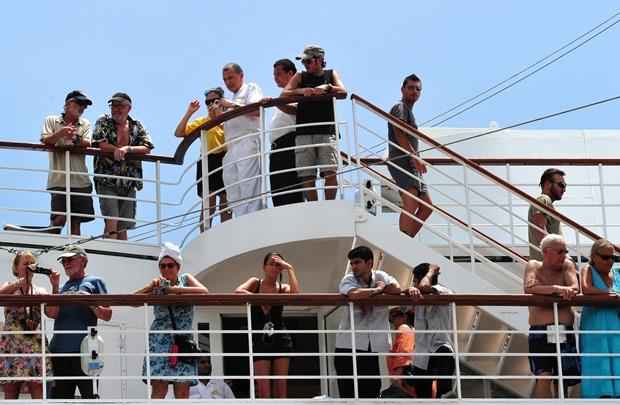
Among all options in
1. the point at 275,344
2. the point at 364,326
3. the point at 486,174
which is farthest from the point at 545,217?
the point at 275,344

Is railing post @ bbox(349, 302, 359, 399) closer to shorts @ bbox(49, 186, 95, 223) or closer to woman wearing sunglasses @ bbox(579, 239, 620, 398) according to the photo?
woman wearing sunglasses @ bbox(579, 239, 620, 398)

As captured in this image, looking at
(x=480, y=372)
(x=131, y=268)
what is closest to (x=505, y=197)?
(x=480, y=372)

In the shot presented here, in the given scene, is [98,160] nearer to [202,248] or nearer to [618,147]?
[202,248]

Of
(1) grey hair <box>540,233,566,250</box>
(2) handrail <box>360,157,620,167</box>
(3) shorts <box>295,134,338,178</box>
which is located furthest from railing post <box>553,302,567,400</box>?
(2) handrail <box>360,157,620,167</box>

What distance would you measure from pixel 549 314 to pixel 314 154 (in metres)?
2.61

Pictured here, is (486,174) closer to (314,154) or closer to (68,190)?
(314,154)

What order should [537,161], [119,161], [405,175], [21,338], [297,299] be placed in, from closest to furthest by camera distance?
[297,299] < [21,338] < [405,175] < [119,161] < [537,161]

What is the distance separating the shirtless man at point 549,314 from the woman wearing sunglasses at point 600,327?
0.12 m

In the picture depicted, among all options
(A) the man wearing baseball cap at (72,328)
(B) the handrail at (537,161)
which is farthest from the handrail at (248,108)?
(A) the man wearing baseball cap at (72,328)

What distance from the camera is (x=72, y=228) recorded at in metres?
14.7

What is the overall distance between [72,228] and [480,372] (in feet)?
12.3

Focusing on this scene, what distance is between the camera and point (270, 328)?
498 inches

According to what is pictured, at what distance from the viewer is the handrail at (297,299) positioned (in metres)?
12.2

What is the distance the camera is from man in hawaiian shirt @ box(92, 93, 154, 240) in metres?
14.7
